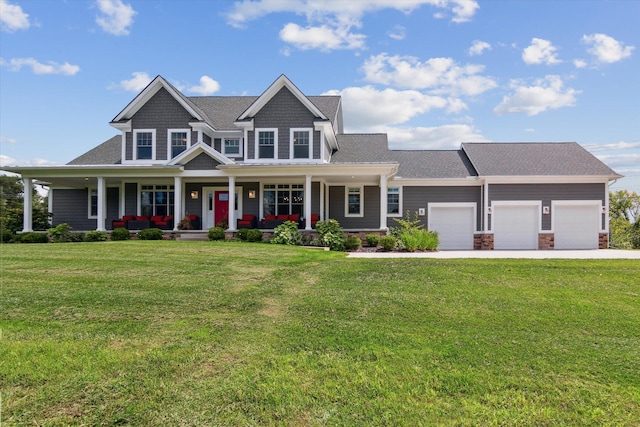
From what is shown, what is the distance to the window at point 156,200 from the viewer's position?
19.9m

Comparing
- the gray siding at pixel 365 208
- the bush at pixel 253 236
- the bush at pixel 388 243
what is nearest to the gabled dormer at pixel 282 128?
the gray siding at pixel 365 208

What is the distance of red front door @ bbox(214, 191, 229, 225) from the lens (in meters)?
19.7

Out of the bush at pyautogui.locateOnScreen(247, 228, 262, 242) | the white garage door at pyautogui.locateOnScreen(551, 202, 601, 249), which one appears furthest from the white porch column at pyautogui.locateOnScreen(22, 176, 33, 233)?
the white garage door at pyautogui.locateOnScreen(551, 202, 601, 249)

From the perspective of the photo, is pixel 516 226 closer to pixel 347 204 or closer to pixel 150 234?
pixel 347 204

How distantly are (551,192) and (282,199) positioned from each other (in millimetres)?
13305

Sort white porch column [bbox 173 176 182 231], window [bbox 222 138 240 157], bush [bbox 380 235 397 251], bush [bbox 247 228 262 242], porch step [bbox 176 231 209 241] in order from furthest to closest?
window [bbox 222 138 240 157]
white porch column [bbox 173 176 182 231]
porch step [bbox 176 231 209 241]
bush [bbox 247 228 262 242]
bush [bbox 380 235 397 251]

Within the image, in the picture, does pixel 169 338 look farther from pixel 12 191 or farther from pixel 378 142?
pixel 12 191

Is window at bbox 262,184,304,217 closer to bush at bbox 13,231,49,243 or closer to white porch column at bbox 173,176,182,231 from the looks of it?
white porch column at bbox 173,176,182,231

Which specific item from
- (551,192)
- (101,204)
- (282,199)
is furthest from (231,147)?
(551,192)

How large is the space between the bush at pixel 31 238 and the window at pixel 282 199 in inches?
392

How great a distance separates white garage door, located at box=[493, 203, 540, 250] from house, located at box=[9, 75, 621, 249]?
0.05 m

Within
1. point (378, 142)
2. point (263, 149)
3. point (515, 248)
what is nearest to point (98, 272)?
point (263, 149)

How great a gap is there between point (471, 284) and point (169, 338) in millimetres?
5925

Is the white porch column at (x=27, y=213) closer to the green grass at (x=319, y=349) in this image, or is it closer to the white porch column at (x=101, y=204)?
the white porch column at (x=101, y=204)
